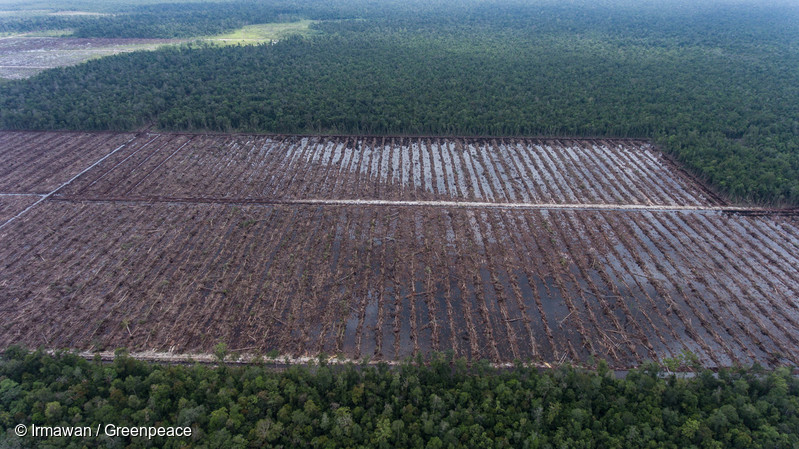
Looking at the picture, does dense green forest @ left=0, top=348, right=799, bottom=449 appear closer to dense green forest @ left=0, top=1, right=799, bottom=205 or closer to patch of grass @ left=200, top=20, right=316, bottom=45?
dense green forest @ left=0, top=1, right=799, bottom=205

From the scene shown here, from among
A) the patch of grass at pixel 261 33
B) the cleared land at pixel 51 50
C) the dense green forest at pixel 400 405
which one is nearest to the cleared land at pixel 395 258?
the dense green forest at pixel 400 405

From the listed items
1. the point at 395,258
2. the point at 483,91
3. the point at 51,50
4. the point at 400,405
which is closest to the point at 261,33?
the point at 51,50

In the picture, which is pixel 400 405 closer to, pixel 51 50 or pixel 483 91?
pixel 483 91

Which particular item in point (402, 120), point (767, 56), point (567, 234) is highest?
point (767, 56)

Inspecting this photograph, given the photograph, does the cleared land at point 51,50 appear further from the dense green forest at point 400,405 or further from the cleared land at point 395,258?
the dense green forest at point 400,405

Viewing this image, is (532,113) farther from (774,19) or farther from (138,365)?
(774,19)

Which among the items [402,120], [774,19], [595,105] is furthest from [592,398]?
[774,19]
